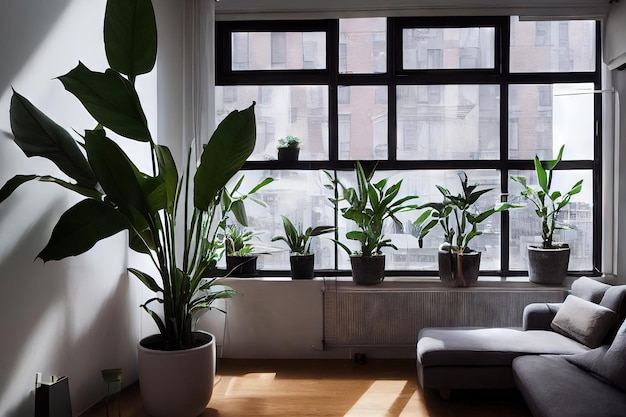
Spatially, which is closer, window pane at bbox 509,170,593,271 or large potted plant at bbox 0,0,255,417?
large potted plant at bbox 0,0,255,417

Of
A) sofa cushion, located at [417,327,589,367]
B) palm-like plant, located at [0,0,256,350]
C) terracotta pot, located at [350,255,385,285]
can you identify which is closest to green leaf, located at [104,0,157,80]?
palm-like plant, located at [0,0,256,350]

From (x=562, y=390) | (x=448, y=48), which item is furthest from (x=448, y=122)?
(x=562, y=390)

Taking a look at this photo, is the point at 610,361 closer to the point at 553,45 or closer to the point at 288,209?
the point at 288,209

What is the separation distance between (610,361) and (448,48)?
8.80 feet

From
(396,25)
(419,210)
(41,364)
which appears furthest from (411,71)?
(41,364)

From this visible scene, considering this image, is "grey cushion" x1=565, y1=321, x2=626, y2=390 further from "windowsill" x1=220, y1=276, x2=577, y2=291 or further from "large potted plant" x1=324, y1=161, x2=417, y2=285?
"large potted plant" x1=324, y1=161, x2=417, y2=285

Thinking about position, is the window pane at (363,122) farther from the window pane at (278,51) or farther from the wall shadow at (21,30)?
the wall shadow at (21,30)

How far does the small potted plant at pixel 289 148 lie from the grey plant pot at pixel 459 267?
1.40 metres

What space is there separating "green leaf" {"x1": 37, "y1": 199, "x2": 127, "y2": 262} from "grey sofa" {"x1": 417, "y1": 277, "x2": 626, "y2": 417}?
6.37 ft

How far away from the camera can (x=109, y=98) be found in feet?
8.24

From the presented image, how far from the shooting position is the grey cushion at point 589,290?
3389 millimetres

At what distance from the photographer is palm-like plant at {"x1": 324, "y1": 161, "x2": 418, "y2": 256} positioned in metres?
3.95

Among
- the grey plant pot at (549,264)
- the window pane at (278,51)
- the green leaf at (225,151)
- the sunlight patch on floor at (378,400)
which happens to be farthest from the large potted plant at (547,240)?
the green leaf at (225,151)

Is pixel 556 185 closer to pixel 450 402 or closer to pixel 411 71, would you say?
pixel 411 71
